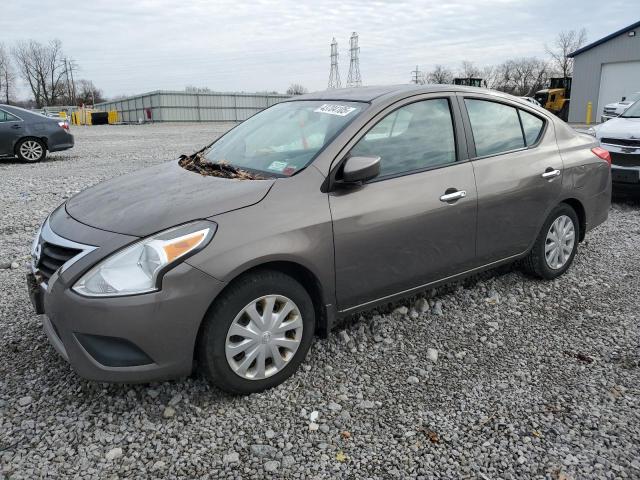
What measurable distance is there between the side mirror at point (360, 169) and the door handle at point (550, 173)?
Result: 1813 millimetres

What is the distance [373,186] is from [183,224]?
1172 millimetres

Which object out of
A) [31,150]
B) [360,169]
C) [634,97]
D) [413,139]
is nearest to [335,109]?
[413,139]

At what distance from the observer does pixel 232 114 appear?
2073 inches

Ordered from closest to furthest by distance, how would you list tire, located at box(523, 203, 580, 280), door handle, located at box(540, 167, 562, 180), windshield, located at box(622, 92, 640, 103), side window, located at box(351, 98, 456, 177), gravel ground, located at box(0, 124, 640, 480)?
gravel ground, located at box(0, 124, 640, 480) < side window, located at box(351, 98, 456, 177) < door handle, located at box(540, 167, 562, 180) < tire, located at box(523, 203, 580, 280) < windshield, located at box(622, 92, 640, 103)

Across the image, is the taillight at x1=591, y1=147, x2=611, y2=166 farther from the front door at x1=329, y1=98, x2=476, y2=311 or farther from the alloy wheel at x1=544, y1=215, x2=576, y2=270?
the front door at x1=329, y1=98, x2=476, y2=311

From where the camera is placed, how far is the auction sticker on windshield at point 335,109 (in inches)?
137

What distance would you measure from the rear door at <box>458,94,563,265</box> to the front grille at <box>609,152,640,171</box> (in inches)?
144

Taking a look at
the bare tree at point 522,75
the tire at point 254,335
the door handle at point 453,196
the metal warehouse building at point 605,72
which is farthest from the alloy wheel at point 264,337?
the bare tree at point 522,75

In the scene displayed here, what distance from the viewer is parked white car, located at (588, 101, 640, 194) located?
7.34m

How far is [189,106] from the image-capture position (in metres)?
50.0

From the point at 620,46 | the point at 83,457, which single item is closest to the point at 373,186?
the point at 83,457

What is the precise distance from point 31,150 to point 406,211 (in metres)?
12.3

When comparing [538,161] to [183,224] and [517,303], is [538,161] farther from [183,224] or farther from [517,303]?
[183,224]

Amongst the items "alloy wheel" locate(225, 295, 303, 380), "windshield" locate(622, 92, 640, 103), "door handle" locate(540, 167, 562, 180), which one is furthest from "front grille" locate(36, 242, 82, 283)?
"windshield" locate(622, 92, 640, 103)
